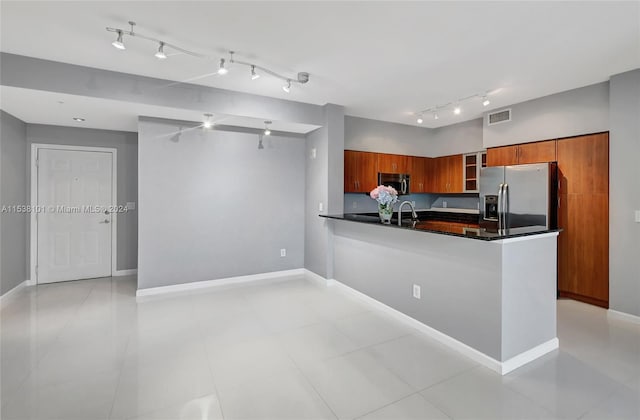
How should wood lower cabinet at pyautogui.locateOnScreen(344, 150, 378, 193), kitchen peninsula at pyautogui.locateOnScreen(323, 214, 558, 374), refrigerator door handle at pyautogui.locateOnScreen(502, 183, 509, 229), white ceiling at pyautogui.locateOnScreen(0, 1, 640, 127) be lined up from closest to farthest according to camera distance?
white ceiling at pyautogui.locateOnScreen(0, 1, 640, 127) < kitchen peninsula at pyautogui.locateOnScreen(323, 214, 558, 374) < refrigerator door handle at pyautogui.locateOnScreen(502, 183, 509, 229) < wood lower cabinet at pyautogui.locateOnScreen(344, 150, 378, 193)

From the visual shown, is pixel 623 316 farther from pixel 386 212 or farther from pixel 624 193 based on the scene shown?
pixel 386 212

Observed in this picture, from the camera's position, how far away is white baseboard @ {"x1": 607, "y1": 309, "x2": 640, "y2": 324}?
3.22 m

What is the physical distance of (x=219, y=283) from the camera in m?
4.54

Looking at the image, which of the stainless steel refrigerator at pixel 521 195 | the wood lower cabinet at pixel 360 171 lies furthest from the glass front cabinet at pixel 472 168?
the wood lower cabinet at pixel 360 171

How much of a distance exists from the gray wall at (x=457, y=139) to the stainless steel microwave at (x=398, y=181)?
935 mm

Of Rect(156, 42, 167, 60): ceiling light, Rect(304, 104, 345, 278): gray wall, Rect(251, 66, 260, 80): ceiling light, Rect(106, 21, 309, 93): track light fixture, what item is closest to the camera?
Rect(106, 21, 309, 93): track light fixture

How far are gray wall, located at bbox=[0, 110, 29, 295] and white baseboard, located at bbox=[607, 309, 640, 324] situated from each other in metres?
7.29

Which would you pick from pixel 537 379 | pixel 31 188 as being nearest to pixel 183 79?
pixel 31 188

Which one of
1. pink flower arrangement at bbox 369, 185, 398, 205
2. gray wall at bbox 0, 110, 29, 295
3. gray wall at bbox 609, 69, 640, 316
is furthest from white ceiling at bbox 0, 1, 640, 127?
gray wall at bbox 0, 110, 29, 295

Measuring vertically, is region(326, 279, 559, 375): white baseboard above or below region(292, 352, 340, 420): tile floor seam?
above

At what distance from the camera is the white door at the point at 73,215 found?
455 centimetres

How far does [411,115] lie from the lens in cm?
522

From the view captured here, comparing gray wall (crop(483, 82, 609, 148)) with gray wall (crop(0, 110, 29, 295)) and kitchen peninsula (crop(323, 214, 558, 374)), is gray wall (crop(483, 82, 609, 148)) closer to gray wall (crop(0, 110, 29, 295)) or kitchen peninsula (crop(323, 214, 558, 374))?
kitchen peninsula (crop(323, 214, 558, 374))

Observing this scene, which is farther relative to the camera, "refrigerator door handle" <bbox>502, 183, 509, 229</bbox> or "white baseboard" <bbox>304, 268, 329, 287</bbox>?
"white baseboard" <bbox>304, 268, 329, 287</bbox>
